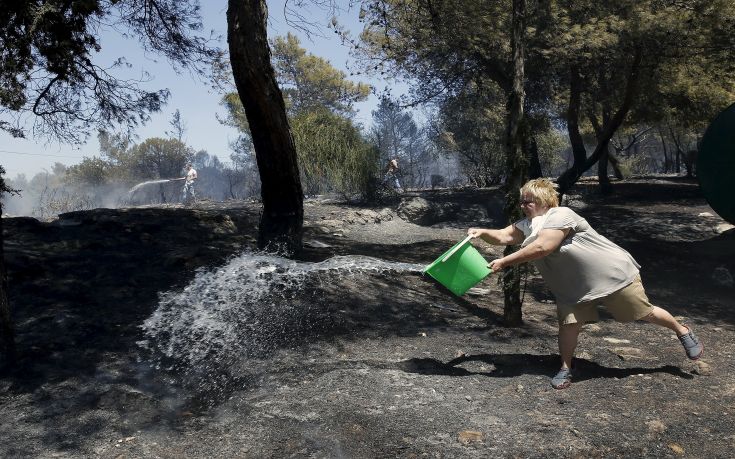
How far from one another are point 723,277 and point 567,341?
5006 millimetres

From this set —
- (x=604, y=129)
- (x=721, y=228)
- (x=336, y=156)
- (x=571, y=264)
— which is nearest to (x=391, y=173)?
(x=336, y=156)

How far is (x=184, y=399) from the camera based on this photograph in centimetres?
398

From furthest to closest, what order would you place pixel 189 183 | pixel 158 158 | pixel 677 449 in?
pixel 158 158 → pixel 189 183 → pixel 677 449

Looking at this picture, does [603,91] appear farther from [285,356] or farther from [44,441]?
[44,441]

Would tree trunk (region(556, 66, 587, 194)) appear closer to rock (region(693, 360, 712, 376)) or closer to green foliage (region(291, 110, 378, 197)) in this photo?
green foliage (region(291, 110, 378, 197))

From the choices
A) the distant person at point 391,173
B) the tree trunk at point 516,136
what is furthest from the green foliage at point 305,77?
the tree trunk at point 516,136

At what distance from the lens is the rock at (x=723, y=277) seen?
752 centimetres

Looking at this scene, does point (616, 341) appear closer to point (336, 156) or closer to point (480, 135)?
point (336, 156)

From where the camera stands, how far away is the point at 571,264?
366cm

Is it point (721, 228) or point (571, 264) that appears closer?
point (571, 264)

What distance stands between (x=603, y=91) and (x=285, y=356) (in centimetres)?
1242

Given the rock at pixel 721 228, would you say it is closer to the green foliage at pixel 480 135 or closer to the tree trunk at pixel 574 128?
the tree trunk at pixel 574 128

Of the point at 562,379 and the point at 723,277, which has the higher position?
the point at 562,379

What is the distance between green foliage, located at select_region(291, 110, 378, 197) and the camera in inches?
585
